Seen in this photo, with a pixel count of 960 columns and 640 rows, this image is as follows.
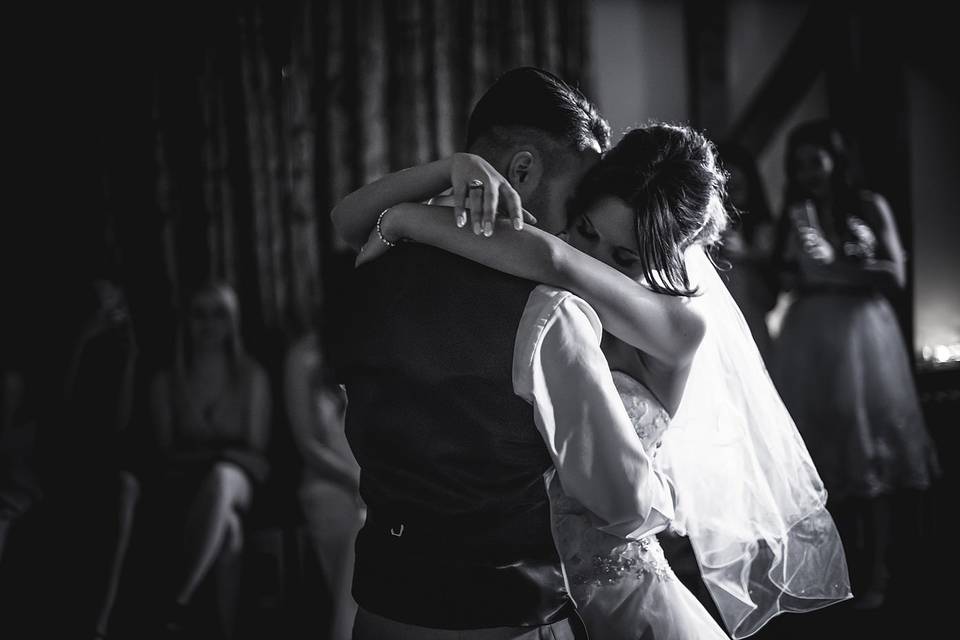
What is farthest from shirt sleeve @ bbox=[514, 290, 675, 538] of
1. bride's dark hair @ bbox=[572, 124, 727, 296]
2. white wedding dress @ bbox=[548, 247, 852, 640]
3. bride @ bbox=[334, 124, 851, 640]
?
bride's dark hair @ bbox=[572, 124, 727, 296]

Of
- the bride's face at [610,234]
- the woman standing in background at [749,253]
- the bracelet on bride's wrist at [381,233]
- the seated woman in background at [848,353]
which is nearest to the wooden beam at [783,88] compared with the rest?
the woman standing in background at [749,253]

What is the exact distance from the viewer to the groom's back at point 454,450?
1.03m

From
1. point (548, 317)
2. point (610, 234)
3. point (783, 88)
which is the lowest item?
point (548, 317)

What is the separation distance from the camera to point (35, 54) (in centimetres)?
382

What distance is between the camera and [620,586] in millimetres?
1196

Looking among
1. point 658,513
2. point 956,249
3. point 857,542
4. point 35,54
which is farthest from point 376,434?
point 956,249

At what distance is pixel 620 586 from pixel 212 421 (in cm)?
258

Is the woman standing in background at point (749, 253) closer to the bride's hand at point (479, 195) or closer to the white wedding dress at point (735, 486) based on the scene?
the white wedding dress at point (735, 486)

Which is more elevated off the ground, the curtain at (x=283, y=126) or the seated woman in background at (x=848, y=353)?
the curtain at (x=283, y=126)

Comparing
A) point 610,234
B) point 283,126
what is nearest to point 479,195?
point 610,234

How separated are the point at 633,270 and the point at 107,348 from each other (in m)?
2.59

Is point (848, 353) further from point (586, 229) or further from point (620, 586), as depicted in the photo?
point (620, 586)

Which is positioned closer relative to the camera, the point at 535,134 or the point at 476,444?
the point at 476,444

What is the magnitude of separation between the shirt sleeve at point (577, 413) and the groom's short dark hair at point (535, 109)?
13.4 inches
